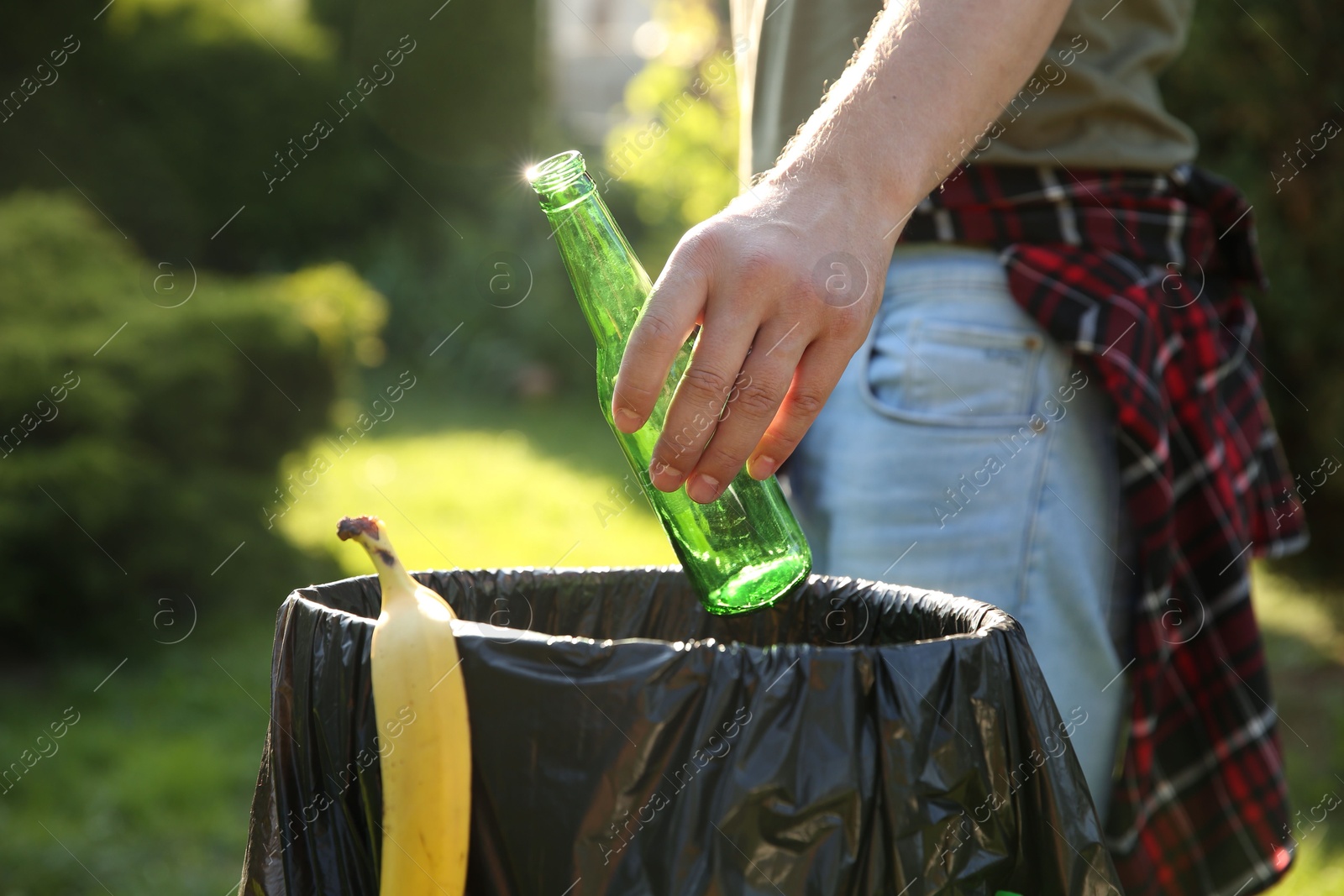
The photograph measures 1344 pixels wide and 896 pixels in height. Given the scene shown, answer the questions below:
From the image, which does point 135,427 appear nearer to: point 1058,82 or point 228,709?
point 228,709

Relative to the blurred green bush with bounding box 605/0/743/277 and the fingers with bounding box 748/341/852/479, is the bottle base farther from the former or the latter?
the blurred green bush with bounding box 605/0/743/277

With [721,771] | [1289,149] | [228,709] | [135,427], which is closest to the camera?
[721,771]

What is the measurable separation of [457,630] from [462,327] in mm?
8641

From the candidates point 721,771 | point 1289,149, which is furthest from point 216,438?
point 721,771

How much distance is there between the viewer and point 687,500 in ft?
4.01

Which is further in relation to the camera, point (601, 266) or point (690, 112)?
point (690, 112)

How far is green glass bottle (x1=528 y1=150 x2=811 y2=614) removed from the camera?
3.95 feet

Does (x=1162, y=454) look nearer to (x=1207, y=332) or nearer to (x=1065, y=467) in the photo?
(x=1065, y=467)

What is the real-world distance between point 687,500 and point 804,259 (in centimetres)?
35

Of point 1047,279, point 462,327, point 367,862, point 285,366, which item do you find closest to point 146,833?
point 285,366

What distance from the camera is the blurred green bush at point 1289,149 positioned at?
3711 millimetres

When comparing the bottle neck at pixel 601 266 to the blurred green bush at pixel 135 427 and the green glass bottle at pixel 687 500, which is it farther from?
the blurred green bush at pixel 135 427

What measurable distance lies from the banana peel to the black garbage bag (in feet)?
0.05

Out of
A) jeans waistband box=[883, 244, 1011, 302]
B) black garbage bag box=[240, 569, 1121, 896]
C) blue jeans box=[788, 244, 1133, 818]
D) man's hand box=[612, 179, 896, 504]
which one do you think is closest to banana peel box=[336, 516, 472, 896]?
black garbage bag box=[240, 569, 1121, 896]
